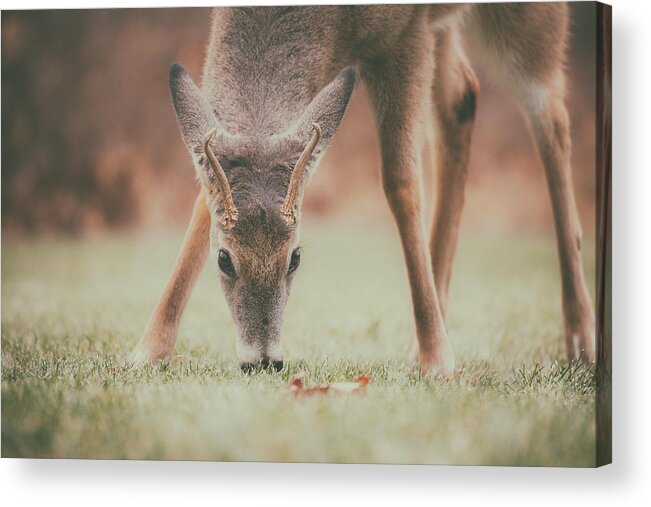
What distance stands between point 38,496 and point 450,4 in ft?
12.6

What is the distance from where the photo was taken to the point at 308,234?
24.1ft

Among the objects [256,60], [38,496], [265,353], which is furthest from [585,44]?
[38,496]

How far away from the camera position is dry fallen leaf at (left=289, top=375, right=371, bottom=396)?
713 centimetres

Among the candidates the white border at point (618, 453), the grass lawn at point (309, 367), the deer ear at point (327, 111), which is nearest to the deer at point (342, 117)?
the deer ear at point (327, 111)

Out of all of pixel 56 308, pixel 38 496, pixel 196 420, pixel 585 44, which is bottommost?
pixel 38 496

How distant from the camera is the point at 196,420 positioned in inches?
282

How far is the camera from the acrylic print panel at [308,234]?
7090mm

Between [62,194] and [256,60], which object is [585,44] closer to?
[256,60]

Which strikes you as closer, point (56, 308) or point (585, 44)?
point (585, 44)

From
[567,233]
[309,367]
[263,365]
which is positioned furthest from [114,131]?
[567,233]

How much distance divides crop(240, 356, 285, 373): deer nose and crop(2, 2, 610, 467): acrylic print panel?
13 millimetres

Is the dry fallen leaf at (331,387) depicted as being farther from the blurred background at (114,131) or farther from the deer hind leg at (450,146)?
the blurred background at (114,131)

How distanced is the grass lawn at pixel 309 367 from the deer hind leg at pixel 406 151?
0.33 feet

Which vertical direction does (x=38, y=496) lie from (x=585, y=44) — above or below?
below
